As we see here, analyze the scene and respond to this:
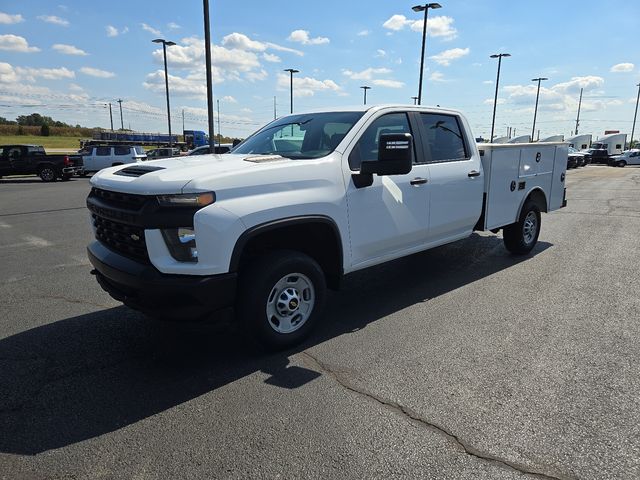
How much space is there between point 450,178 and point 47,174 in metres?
23.3

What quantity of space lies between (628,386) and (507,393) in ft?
2.84

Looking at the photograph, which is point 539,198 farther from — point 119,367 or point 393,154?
point 119,367

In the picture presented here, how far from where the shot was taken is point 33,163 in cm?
2280

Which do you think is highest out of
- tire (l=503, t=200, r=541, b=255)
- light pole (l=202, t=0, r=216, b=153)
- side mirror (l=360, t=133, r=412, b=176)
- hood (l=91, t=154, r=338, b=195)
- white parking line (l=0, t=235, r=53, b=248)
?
light pole (l=202, t=0, r=216, b=153)

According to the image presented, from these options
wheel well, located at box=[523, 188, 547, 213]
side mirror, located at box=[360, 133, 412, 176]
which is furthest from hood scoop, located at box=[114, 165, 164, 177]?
wheel well, located at box=[523, 188, 547, 213]

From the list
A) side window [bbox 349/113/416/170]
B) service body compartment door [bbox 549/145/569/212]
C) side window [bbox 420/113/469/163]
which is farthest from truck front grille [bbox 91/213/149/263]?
service body compartment door [bbox 549/145/569/212]

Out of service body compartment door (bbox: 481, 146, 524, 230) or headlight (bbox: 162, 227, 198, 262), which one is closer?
headlight (bbox: 162, 227, 198, 262)

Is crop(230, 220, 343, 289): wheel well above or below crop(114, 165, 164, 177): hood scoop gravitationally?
below

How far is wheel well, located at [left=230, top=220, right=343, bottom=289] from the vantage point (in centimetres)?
362

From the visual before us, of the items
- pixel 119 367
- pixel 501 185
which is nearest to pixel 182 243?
pixel 119 367

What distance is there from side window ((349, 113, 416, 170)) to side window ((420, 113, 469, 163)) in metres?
0.37

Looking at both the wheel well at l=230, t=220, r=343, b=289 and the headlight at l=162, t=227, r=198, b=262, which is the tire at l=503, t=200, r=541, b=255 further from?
the headlight at l=162, t=227, r=198, b=262

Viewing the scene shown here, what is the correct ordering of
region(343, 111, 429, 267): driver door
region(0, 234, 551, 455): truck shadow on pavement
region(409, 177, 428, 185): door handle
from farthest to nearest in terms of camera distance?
1. region(409, 177, 428, 185): door handle
2. region(343, 111, 429, 267): driver door
3. region(0, 234, 551, 455): truck shadow on pavement

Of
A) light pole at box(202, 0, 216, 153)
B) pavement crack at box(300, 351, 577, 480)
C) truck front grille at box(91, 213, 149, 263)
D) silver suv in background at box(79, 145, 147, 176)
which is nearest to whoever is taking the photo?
pavement crack at box(300, 351, 577, 480)
